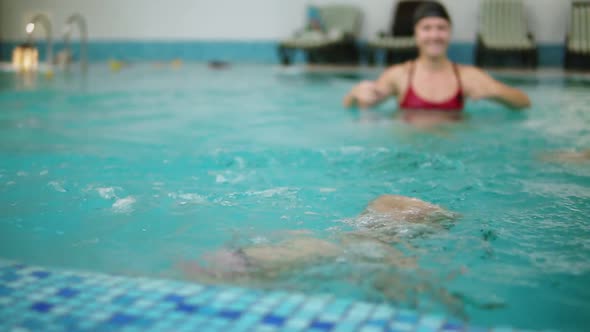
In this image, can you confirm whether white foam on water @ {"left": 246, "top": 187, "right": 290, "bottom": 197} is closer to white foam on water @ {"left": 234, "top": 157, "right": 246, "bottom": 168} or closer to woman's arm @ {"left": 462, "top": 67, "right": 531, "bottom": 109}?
white foam on water @ {"left": 234, "top": 157, "right": 246, "bottom": 168}

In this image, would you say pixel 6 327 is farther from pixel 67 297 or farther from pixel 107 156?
pixel 107 156

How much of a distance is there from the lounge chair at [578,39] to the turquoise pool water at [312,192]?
3767mm

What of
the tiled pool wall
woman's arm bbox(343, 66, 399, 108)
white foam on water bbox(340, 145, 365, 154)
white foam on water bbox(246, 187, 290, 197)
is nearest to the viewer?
white foam on water bbox(246, 187, 290, 197)

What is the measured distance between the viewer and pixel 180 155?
4152 mm

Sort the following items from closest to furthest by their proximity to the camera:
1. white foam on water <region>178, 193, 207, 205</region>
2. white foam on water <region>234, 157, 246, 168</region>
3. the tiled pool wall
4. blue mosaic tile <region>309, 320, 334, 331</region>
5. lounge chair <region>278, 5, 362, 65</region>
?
1. blue mosaic tile <region>309, 320, 334, 331</region>
2. white foam on water <region>178, 193, 207, 205</region>
3. white foam on water <region>234, 157, 246, 168</region>
4. lounge chair <region>278, 5, 362, 65</region>
5. the tiled pool wall

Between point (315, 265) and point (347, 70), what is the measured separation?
9.20 metres

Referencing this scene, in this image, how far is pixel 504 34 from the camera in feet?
34.9

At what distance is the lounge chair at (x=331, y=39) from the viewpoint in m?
11.1

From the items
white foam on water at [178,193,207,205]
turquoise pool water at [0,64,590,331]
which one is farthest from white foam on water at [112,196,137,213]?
white foam on water at [178,193,207,205]

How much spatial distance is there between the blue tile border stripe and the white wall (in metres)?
11.0

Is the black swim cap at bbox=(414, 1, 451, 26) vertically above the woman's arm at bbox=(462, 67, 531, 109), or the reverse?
the black swim cap at bbox=(414, 1, 451, 26)

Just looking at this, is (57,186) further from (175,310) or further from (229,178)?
(175,310)

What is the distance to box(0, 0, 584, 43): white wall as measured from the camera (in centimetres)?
1134

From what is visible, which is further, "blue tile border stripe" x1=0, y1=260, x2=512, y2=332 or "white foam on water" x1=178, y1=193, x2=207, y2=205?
"white foam on water" x1=178, y1=193, x2=207, y2=205
